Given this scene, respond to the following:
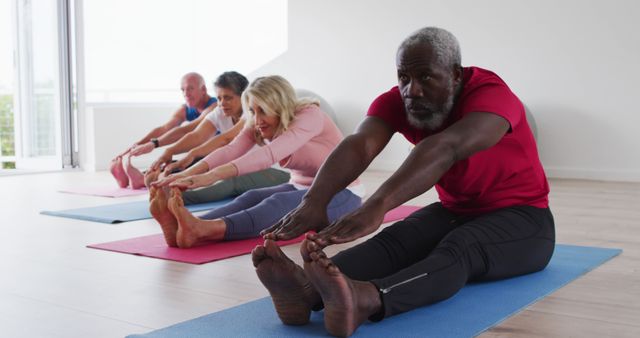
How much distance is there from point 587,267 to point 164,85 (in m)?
8.30

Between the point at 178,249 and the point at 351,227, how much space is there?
4.69 ft

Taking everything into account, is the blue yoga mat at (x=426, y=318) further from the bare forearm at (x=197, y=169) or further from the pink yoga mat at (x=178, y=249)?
the bare forearm at (x=197, y=169)

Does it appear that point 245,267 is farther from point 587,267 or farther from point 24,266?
point 587,267

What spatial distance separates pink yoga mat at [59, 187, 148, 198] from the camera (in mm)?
4770

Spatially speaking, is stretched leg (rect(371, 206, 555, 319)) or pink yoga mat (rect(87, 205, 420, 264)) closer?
stretched leg (rect(371, 206, 555, 319))

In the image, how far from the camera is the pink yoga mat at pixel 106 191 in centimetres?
Result: 477

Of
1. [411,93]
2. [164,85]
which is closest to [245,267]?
[411,93]

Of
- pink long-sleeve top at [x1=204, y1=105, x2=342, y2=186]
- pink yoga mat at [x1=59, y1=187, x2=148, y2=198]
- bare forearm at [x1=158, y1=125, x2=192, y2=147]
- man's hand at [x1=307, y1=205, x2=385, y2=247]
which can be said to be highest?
man's hand at [x1=307, y1=205, x2=385, y2=247]

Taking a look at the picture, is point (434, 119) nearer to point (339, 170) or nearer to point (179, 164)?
point (339, 170)

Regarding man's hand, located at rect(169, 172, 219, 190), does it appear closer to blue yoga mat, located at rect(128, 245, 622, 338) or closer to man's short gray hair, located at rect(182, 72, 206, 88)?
blue yoga mat, located at rect(128, 245, 622, 338)

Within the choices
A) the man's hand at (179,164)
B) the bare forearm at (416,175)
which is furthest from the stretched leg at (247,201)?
the bare forearm at (416,175)

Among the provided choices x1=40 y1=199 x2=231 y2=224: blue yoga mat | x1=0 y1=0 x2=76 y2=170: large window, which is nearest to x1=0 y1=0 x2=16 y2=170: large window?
x1=0 y1=0 x2=76 y2=170: large window

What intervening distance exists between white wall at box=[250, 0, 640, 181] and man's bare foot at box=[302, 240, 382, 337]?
4343mm

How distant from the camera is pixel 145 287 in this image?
2.27m
